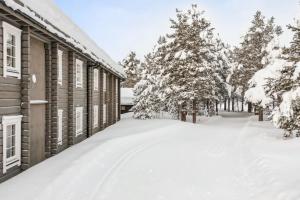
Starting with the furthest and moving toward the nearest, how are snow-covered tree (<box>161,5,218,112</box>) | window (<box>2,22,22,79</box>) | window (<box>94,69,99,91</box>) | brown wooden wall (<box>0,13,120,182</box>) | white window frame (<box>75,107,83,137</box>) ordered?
1. snow-covered tree (<box>161,5,218,112</box>)
2. window (<box>94,69,99,91</box>)
3. white window frame (<box>75,107,83,137</box>)
4. brown wooden wall (<box>0,13,120,182</box>)
5. window (<box>2,22,22,79</box>)

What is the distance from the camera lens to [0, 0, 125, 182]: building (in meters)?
9.38

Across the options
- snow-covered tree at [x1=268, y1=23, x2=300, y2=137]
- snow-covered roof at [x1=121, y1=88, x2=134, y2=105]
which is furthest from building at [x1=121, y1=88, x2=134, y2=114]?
snow-covered tree at [x1=268, y1=23, x2=300, y2=137]

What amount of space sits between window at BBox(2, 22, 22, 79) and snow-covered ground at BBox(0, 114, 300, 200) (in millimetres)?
3137

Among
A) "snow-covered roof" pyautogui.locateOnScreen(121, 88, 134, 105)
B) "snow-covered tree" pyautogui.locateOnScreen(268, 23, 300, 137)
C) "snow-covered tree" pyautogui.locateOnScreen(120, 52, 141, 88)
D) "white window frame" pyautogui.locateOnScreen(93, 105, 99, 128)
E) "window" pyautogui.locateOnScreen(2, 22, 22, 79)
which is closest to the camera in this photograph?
"window" pyautogui.locateOnScreen(2, 22, 22, 79)

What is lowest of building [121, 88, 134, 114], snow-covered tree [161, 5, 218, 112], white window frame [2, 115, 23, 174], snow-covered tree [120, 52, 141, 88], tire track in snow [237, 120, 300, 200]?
tire track in snow [237, 120, 300, 200]

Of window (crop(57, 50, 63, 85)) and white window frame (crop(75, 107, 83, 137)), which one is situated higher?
window (crop(57, 50, 63, 85))

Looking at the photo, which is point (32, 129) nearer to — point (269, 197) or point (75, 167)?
point (75, 167)

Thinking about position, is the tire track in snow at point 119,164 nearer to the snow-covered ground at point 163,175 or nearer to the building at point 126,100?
the snow-covered ground at point 163,175

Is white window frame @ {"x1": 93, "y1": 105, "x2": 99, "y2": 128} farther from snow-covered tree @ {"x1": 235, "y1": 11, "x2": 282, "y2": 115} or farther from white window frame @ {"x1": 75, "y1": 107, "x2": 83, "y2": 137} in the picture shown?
snow-covered tree @ {"x1": 235, "y1": 11, "x2": 282, "y2": 115}

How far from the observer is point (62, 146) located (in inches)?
591

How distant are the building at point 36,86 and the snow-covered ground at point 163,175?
88 cm

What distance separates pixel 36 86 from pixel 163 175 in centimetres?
573

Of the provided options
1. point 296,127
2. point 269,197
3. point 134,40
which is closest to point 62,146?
point 269,197

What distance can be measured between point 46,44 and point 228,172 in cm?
835
